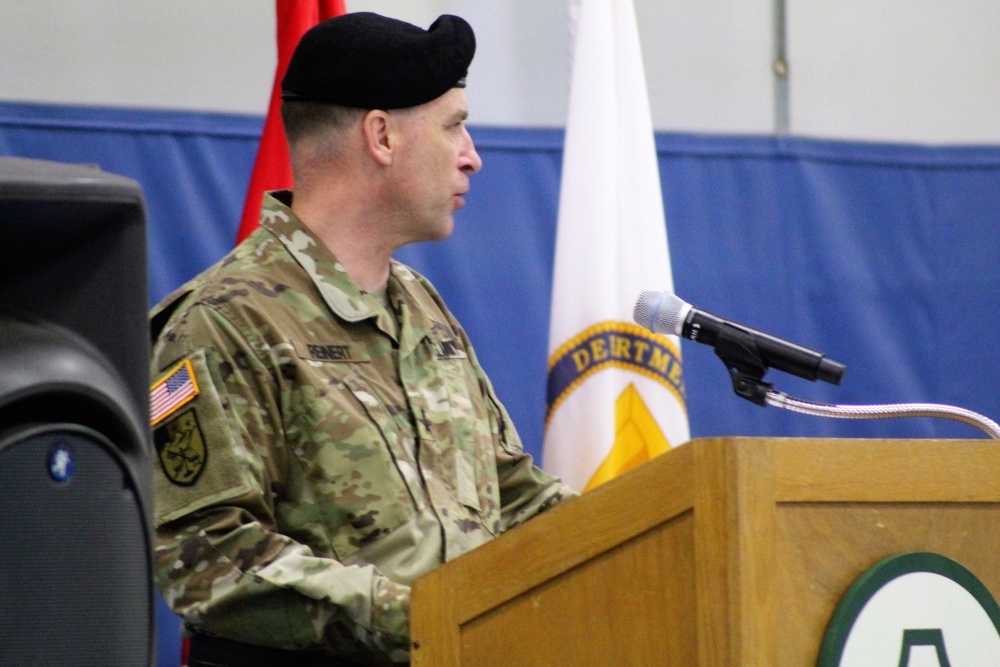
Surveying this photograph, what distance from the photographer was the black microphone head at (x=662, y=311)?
1.43 meters

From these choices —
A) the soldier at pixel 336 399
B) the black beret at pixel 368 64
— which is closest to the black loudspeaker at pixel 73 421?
the soldier at pixel 336 399

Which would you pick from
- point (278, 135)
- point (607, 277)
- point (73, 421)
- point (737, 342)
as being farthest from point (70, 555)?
point (607, 277)

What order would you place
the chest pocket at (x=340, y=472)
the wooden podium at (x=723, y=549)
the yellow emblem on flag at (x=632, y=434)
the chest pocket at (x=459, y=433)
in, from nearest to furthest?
the wooden podium at (x=723, y=549) < the chest pocket at (x=340, y=472) < the chest pocket at (x=459, y=433) < the yellow emblem on flag at (x=632, y=434)

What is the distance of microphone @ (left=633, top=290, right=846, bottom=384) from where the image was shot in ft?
4.44

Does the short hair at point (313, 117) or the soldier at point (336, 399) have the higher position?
the short hair at point (313, 117)

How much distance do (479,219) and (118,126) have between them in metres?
0.82

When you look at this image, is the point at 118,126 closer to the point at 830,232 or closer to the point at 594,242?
the point at 594,242

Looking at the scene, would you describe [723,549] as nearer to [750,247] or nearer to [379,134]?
[379,134]

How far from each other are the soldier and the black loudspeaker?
32.1 inches

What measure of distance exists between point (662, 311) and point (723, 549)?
1.44 feet

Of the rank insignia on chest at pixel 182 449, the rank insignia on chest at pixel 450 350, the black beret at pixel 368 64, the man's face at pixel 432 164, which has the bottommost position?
the rank insignia on chest at pixel 182 449

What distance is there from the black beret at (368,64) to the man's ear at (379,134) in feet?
0.05

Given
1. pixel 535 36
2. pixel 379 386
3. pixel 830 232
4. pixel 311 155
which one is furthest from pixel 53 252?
pixel 830 232

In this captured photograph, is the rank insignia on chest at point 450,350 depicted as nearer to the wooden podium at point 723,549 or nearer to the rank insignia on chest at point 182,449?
the rank insignia on chest at point 182,449
